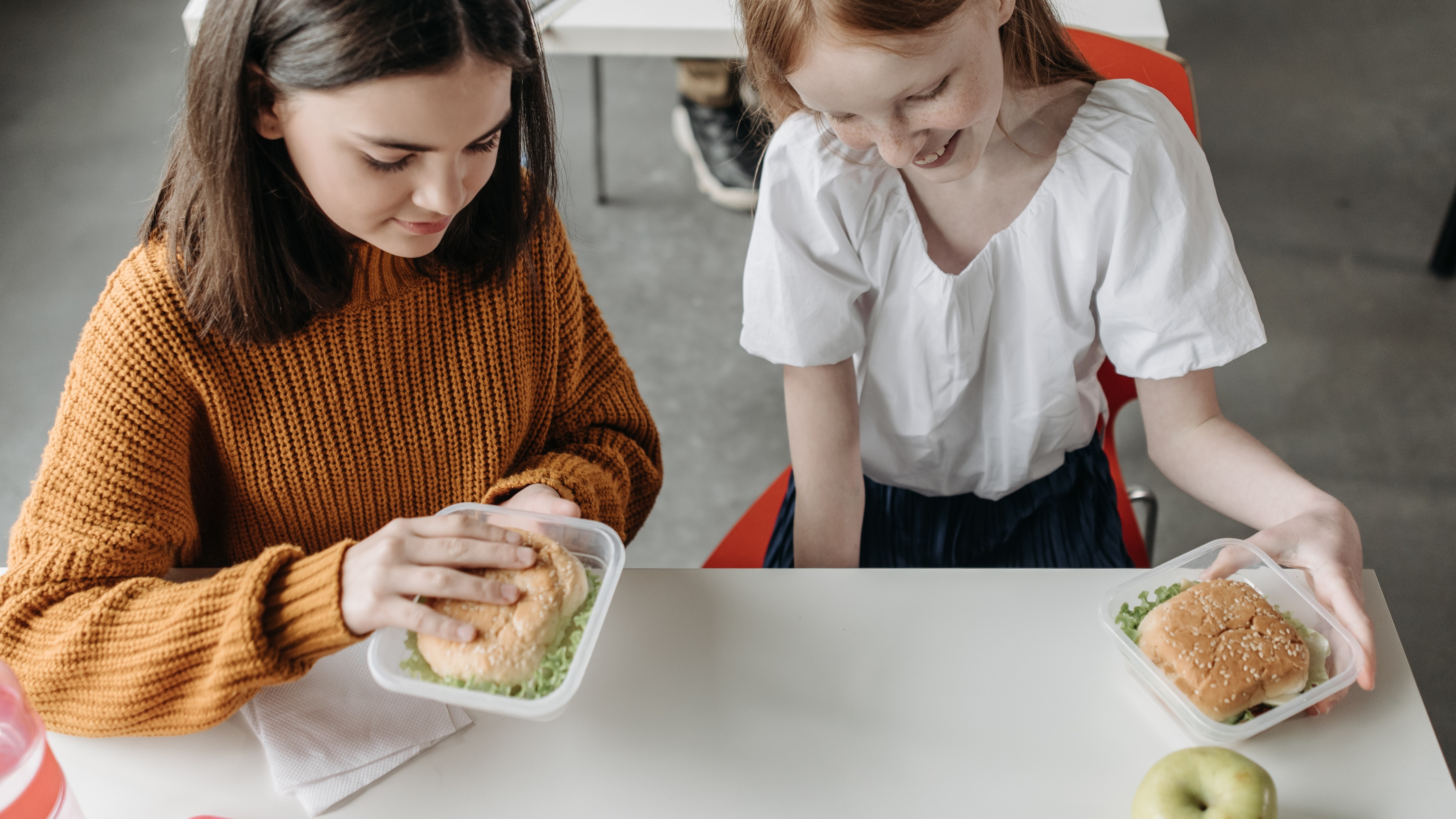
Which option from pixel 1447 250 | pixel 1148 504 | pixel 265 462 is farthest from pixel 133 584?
pixel 1447 250

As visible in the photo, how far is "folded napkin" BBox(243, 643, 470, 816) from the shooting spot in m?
0.90

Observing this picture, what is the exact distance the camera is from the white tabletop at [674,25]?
5.83 ft

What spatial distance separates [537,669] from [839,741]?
0.90 ft

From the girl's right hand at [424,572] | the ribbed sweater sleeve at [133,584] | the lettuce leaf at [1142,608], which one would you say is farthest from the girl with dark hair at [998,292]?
the ribbed sweater sleeve at [133,584]

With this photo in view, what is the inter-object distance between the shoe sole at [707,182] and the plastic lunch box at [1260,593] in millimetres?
1946

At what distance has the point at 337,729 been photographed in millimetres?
939

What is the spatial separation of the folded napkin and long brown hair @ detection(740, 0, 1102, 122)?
66 cm

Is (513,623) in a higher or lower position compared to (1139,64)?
lower

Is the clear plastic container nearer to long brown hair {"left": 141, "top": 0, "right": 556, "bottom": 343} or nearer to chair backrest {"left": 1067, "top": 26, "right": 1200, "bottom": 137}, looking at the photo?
long brown hair {"left": 141, "top": 0, "right": 556, "bottom": 343}

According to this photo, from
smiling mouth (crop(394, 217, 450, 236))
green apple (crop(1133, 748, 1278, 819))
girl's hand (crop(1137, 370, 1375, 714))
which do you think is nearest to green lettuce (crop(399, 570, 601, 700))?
smiling mouth (crop(394, 217, 450, 236))

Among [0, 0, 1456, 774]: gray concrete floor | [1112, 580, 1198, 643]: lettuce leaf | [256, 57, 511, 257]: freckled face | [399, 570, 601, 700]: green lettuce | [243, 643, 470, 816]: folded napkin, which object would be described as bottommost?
[0, 0, 1456, 774]: gray concrete floor

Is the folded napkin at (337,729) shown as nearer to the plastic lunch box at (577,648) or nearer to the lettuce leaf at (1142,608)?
the plastic lunch box at (577,648)

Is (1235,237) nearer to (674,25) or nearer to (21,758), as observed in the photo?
(674,25)

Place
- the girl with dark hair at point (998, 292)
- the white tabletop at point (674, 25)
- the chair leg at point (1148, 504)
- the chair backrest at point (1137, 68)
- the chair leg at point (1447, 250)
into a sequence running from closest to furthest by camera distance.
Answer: the girl with dark hair at point (998, 292)
the chair backrest at point (1137, 68)
the chair leg at point (1148, 504)
the white tabletop at point (674, 25)
the chair leg at point (1447, 250)
